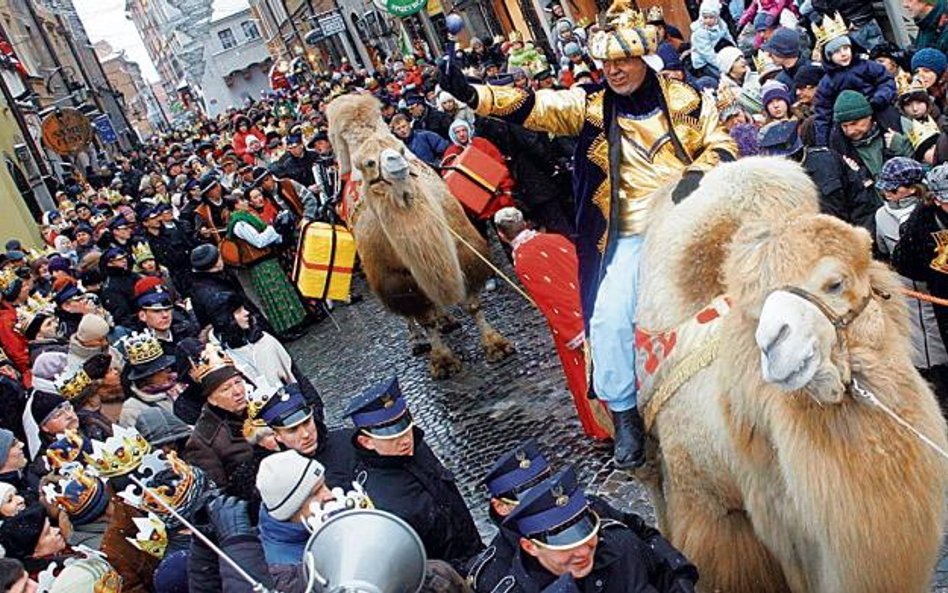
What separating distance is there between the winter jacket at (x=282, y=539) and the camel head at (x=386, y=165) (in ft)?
14.5

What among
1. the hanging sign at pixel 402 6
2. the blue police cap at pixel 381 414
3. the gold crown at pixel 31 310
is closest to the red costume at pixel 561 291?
the blue police cap at pixel 381 414

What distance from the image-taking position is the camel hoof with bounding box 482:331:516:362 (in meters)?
8.65

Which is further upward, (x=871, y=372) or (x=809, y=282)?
(x=809, y=282)

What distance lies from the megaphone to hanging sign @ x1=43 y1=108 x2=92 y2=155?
25.3 metres

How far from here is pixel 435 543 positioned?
4230mm

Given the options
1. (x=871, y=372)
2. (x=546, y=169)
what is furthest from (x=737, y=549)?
(x=546, y=169)

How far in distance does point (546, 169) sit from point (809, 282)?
6720mm

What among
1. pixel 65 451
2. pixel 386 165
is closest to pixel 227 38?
pixel 386 165

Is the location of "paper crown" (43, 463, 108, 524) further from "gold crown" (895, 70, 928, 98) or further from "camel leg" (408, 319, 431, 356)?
"gold crown" (895, 70, 928, 98)

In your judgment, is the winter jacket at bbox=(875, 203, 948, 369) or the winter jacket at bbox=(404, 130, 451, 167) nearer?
the winter jacket at bbox=(875, 203, 948, 369)

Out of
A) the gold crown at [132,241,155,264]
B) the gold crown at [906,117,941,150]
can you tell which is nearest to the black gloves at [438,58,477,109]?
the gold crown at [906,117,941,150]

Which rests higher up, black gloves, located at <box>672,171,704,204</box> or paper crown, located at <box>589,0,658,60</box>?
paper crown, located at <box>589,0,658,60</box>

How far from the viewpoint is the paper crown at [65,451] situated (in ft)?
16.7

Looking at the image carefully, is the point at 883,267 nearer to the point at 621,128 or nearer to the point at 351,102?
the point at 621,128
